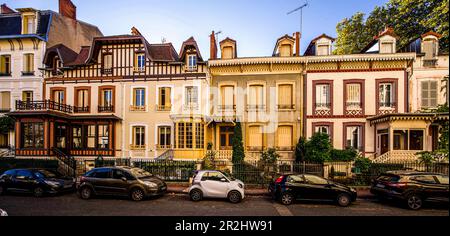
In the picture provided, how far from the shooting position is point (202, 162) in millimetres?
16266

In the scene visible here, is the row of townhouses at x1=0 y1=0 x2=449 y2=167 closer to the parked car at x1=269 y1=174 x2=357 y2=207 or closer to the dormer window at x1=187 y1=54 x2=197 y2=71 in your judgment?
the dormer window at x1=187 y1=54 x2=197 y2=71

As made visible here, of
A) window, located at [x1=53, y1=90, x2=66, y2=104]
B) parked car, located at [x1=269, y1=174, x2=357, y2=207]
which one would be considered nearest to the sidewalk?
parked car, located at [x1=269, y1=174, x2=357, y2=207]

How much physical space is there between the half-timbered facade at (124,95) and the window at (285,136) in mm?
6352

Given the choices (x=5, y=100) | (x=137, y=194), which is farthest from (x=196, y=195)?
(x=5, y=100)

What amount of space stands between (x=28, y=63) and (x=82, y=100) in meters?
6.03

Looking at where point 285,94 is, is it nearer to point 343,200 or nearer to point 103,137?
point 343,200

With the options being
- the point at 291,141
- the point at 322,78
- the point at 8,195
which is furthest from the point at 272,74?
the point at 8,195

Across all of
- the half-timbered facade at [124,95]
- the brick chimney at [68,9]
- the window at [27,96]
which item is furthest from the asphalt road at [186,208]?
the brick chimney at [68,9]

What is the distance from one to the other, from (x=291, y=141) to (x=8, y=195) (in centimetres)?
1838

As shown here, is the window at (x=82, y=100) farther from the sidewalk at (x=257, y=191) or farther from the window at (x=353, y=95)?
the window at (x=353, y=95)

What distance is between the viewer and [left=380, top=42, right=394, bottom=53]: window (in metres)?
19.0

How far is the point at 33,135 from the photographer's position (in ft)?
61.9

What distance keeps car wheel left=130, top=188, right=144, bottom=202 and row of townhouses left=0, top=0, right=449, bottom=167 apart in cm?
764
